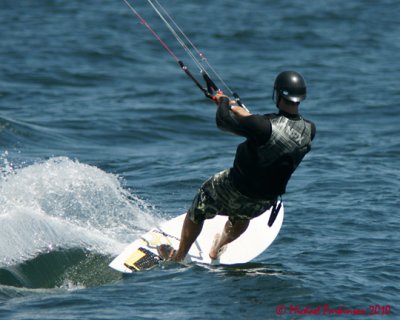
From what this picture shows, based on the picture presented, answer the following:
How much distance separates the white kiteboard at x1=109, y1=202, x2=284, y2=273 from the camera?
354 inches

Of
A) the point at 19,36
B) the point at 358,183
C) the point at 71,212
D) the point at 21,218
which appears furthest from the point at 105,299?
the point at 19,36

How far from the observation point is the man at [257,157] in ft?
26.5

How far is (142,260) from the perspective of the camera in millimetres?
9055

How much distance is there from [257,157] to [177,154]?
6888 millimetres

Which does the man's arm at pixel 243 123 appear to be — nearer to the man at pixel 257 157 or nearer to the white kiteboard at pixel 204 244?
the man at pixel 257 157

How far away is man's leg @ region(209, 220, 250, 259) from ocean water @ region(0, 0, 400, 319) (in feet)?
1.10

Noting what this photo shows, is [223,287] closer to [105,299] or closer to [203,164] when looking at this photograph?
[105,299]

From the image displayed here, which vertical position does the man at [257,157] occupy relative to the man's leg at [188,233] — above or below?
above

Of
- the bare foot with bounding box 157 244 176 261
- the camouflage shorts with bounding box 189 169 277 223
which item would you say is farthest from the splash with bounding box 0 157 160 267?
the camouflage shorts with bounding box 189 169 277 223
